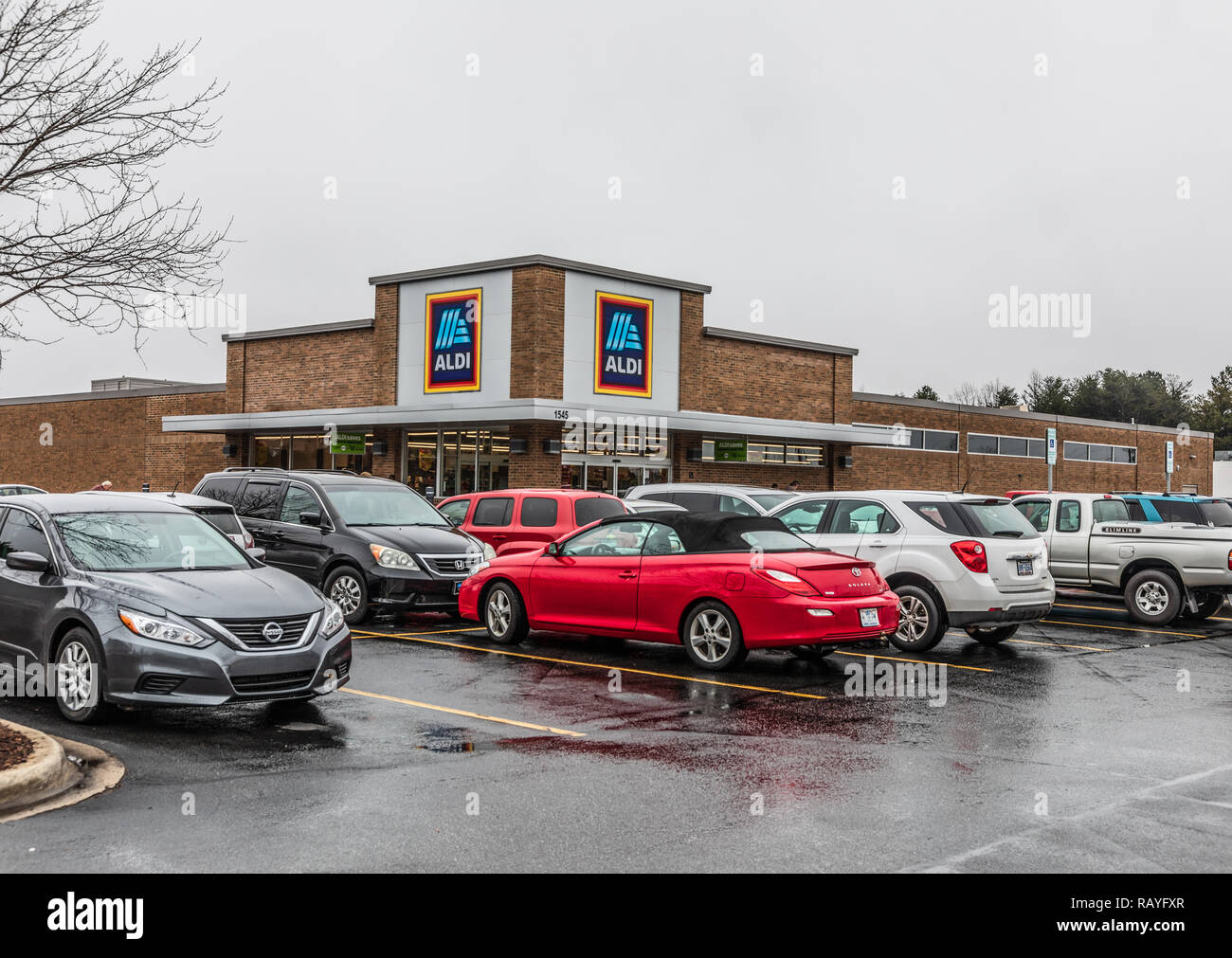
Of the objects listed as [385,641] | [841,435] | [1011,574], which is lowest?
[385,641]

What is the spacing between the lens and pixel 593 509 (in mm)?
16906

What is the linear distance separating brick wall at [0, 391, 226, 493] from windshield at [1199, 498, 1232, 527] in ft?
89.6

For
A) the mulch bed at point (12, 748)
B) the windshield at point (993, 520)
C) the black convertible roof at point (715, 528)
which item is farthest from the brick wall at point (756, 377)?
the mulch bed at point (12, 748)

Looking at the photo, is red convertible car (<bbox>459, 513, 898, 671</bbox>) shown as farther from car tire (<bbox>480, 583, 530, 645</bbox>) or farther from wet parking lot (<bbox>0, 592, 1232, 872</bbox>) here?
wet parking lot (<bbox>0, 592, 1232, 872</bbox>)

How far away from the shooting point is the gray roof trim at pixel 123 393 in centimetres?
3703

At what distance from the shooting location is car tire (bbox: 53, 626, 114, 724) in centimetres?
823

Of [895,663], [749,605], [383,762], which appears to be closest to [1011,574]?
[895,663]

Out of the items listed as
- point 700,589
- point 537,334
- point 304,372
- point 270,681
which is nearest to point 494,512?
point 700,589

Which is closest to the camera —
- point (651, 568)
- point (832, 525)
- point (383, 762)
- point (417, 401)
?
point (383, 762)

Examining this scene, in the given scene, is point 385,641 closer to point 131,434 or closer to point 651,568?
point 651,568

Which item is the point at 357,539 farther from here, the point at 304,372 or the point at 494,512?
the point at 304,372

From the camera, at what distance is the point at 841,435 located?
33250 millimetres

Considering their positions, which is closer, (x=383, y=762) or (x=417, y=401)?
(x=383, y=762)
